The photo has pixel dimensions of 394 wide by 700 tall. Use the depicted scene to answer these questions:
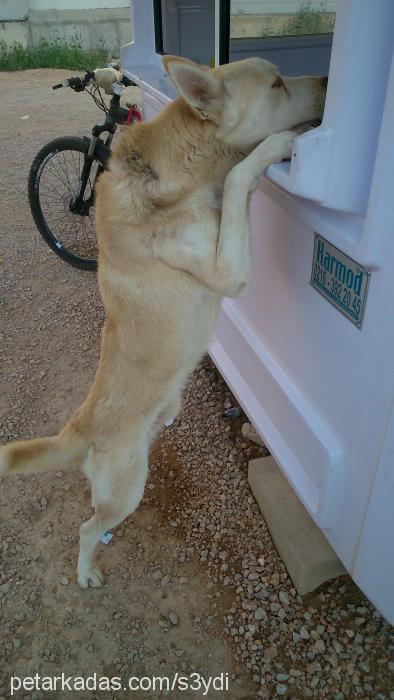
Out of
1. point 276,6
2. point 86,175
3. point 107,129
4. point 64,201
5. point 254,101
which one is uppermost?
point 276,6

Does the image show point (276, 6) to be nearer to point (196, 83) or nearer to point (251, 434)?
point (196, 83)

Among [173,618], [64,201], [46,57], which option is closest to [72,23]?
[46,57]

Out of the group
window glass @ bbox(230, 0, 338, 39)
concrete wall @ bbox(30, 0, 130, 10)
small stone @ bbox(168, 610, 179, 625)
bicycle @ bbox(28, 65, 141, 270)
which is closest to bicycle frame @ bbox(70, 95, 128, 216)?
bicycle @ bbox(28, 65, 141, 270)

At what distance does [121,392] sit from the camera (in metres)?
2.04

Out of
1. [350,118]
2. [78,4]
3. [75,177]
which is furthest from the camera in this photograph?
[78,4]

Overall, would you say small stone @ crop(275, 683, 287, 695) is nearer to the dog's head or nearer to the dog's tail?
the dog's tail

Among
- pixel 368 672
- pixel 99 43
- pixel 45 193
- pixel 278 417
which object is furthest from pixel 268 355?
pixel 99 43

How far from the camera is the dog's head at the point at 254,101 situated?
181 centimetres

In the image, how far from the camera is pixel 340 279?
5.32 feet

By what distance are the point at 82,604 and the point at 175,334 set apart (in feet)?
3.94

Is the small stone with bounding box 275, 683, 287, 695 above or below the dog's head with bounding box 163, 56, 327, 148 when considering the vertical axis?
below

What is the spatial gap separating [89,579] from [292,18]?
11.2 ft

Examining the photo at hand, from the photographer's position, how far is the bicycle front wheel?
4.22 metres

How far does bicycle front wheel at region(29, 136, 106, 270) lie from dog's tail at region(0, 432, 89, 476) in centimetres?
263
